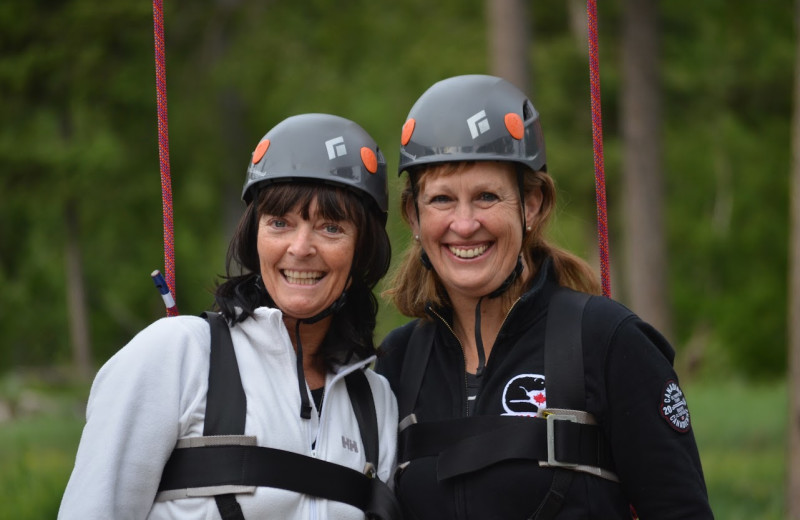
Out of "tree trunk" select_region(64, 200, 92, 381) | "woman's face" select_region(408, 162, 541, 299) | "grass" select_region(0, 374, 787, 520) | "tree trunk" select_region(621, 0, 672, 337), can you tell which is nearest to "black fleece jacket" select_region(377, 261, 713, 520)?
"woman's face" select_region(408, 162, 541, 299)

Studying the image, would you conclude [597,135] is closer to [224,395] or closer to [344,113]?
[224,395]

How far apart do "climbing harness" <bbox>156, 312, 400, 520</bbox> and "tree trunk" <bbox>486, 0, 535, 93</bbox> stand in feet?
24.9

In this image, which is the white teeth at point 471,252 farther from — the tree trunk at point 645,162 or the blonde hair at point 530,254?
the tree trunk at point 645,162

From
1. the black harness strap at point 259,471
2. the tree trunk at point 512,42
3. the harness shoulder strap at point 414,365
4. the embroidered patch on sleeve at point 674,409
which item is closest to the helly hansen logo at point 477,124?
the harness shoulder strap at point 414,365

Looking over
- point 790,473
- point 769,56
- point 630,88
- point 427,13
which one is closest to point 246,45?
point 427,13

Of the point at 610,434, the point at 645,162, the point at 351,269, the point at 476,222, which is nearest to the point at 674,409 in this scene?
the point at 610,434

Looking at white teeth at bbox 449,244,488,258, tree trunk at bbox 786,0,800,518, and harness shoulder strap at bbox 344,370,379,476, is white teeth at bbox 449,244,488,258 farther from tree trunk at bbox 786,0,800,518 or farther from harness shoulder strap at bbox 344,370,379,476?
tree trunk at bbox 786,0,800,518

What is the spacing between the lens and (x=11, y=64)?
14.8 m

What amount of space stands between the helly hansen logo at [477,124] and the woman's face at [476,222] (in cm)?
11

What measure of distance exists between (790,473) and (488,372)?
16.3ft

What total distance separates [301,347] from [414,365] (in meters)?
0.49

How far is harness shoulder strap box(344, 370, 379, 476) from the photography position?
374 centimetres

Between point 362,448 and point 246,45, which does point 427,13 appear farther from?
point 362,448

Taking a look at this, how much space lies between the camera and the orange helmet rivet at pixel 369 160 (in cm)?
383
